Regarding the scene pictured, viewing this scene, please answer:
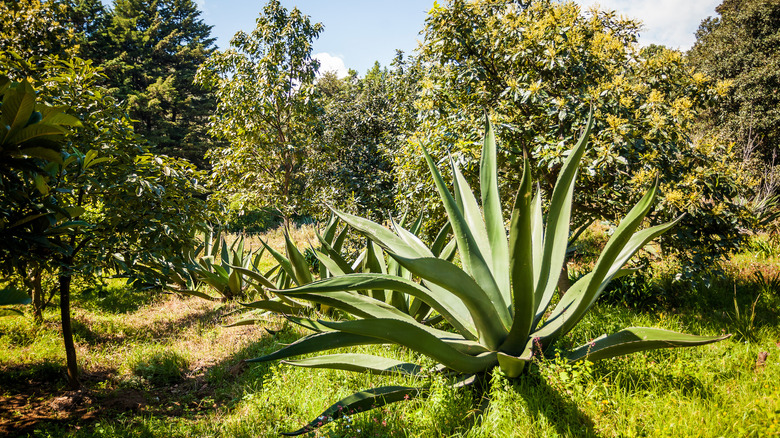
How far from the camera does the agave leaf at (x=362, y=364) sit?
206 centimetres

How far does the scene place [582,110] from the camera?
3623 millimetres

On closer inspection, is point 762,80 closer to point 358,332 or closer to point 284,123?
point 284,123

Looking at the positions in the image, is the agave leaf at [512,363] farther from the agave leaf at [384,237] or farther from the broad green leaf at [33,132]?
the broad green leaf at [33,132]

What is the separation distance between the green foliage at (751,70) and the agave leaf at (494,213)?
48.6 feet

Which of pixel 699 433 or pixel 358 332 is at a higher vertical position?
pixel 358 332

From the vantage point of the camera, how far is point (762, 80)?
42.2 feet

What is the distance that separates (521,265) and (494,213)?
23.8 inches

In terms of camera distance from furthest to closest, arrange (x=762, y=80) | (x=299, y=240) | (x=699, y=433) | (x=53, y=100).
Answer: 1. (x=762, y=80)
2. (x=299, y=240)
3. (x=53, y=100)
4. (x=699, y=433)

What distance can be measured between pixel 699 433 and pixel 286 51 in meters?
8.27

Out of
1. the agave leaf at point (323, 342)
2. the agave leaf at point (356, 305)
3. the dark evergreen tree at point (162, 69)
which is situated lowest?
the agave leaf at point (323, 342)

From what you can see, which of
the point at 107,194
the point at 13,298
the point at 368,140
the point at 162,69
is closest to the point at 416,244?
the point at 13,298

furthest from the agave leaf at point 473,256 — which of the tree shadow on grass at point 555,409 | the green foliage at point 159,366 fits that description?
the green foliage at point 159,366

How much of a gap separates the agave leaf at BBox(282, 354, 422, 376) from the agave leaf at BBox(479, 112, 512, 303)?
2.42 feet

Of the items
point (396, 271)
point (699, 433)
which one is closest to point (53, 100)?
point (396, 271)
